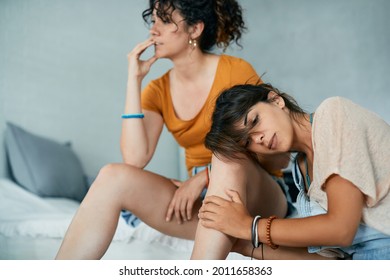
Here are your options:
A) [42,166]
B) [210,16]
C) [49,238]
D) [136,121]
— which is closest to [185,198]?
[136,121]

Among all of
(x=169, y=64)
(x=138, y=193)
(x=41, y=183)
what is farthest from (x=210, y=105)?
(x=41, y=183)

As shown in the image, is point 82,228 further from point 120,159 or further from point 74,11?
point 74,11

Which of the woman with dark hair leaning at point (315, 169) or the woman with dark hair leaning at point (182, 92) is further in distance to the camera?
the woman with dark hair leaning at point (182, 92)

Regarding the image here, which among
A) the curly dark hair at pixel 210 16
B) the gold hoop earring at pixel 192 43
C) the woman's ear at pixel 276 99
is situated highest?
the curly dark hair at pixel 210 16

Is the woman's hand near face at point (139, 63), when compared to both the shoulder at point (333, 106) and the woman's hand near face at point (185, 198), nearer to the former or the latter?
the woman's hand near face at point (185, 198)

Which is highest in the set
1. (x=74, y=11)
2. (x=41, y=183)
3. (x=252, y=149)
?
(x=74, y=11)

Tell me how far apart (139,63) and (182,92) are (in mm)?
133

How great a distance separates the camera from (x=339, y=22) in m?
1.25

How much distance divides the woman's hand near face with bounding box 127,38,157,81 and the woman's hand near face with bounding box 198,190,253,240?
0.44 metres

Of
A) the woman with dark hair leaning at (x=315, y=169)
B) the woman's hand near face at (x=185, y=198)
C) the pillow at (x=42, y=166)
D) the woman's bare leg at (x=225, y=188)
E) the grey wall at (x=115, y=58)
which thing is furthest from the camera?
the pillow at (x=42, y=166)

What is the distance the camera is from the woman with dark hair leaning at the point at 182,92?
1.16 meters

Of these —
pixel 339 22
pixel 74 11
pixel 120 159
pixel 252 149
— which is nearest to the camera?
pixel 252 149

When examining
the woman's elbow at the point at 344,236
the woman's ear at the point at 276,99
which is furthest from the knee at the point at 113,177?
the woman's elbow at the point at 344,236

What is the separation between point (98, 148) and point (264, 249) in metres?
0.62
